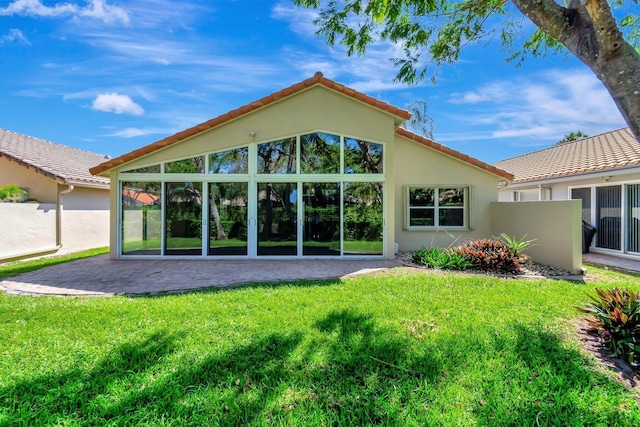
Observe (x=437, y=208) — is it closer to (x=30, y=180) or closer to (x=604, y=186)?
(x=604, y=186)

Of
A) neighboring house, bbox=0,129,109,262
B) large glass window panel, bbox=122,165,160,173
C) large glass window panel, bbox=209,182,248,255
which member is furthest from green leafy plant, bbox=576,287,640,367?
neighboring house, bbox=0,129,109,262

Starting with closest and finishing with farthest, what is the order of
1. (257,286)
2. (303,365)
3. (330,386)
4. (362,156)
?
(330,386) → (303,365) → (257,286) → (362,156)

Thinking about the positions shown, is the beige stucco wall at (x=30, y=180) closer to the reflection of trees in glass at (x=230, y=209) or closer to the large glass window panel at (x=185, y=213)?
the large glass window panel at (x=185, y=213)

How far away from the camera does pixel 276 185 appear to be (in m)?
11.9

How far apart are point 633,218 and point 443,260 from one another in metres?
8.45

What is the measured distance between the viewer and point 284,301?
21.0 feet

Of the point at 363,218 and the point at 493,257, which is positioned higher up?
the point at 363,218

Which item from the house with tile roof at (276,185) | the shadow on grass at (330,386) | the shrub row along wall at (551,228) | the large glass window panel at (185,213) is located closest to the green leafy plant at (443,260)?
the house with tile roof at (276,185)

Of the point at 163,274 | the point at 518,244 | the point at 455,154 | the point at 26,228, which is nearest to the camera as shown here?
the point at 163,274

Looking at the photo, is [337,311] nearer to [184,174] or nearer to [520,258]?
[520,258]

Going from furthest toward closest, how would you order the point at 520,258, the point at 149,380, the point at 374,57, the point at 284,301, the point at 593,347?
the point at 520,258 < the point at 374,57 < the point at 284,301 < the point at 593,347 < the point at 149,380

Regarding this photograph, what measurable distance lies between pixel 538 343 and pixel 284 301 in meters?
4.44

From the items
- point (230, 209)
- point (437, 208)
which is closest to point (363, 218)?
point (437, 208)

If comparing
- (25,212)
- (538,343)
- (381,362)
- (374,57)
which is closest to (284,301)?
(381,362)
